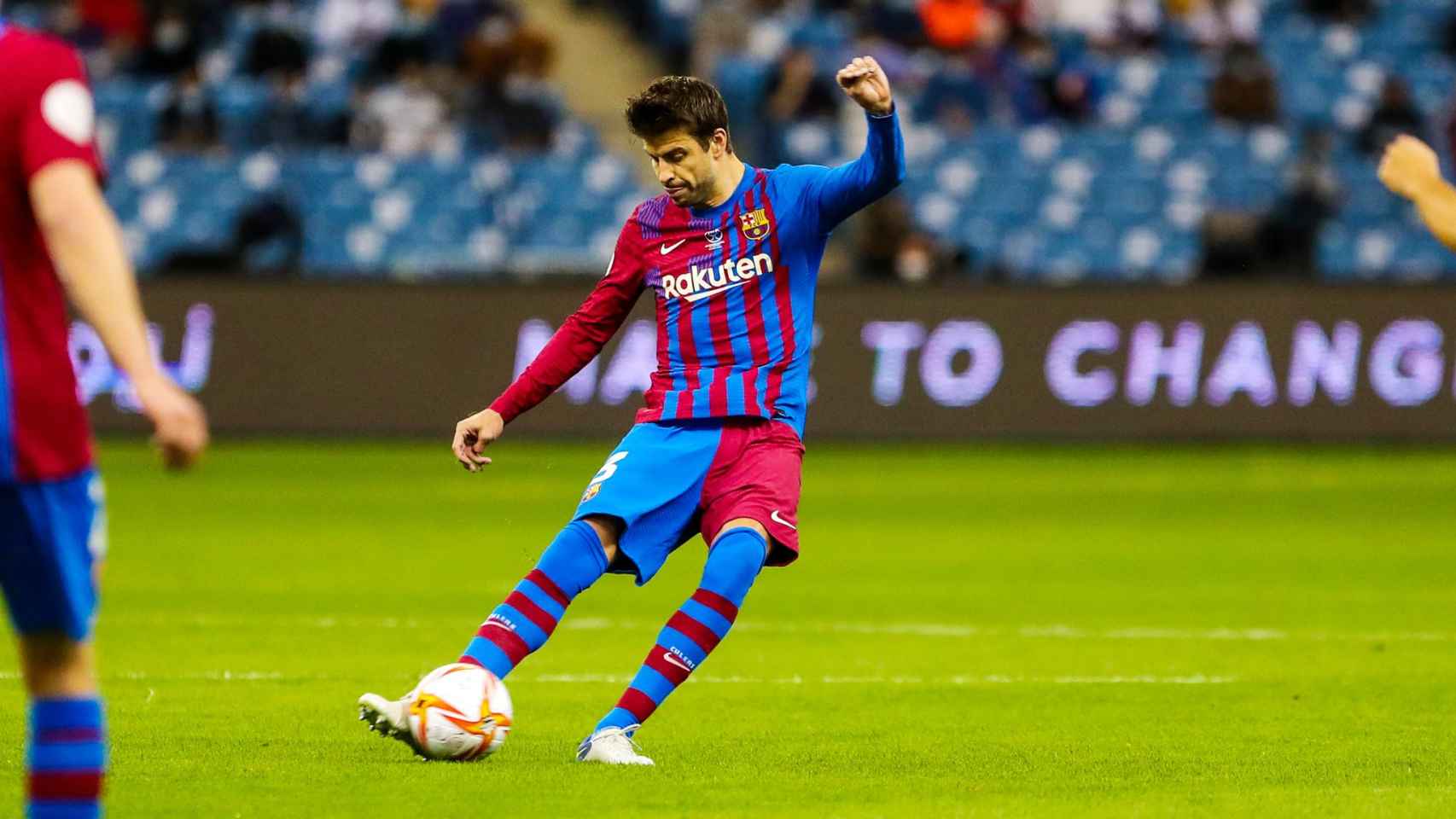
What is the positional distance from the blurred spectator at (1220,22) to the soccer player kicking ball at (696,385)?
18.2 m

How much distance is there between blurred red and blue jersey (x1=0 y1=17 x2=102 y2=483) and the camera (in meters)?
4.18

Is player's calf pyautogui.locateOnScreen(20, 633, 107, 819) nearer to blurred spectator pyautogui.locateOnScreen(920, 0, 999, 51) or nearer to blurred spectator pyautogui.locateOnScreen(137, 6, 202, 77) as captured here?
blurred spectator pyautogui.locateOnScreen(137, 6, 202, 77)

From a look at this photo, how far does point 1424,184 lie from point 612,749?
8.55ft

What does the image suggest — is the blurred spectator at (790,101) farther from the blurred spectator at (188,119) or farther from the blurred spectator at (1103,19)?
the blurred spectator at (188,119)

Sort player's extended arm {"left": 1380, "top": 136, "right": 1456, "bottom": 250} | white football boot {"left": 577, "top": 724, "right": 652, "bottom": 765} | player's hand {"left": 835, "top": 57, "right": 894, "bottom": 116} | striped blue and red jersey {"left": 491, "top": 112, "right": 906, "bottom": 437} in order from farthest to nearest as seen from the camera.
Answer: striped blue and red jersey {"left": 491, "top": 112, "right": 906, "bottom": 437} → white football boot {"left": 577, "top": 724, "right": 652, "bottom": 765} → player's hand {"left": 835, "top": 57, "right": 894, "bottom": 116} → player's extended arm {"left": 1380, "top": 136, "right": 1456, "bottom": 250}

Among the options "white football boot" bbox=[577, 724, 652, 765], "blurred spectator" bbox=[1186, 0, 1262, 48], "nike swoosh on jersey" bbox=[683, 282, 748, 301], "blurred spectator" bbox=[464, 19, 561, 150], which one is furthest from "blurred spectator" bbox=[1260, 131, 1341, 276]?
"white football boot" bbox=[577, 724, 652, 765]

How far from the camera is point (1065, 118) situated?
23406 mm

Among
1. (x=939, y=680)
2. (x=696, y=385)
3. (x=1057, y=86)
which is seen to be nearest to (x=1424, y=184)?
(x=696, y=385)

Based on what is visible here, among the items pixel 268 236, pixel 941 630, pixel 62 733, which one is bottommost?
pixel 941 630

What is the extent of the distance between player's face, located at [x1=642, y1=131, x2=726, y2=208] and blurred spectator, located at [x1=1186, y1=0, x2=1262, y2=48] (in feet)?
60.1

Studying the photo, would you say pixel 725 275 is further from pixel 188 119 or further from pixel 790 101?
pixel 188 119

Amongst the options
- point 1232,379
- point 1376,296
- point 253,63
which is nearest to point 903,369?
point 1232,379

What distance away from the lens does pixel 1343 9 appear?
968 inches

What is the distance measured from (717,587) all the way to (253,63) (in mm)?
17462
